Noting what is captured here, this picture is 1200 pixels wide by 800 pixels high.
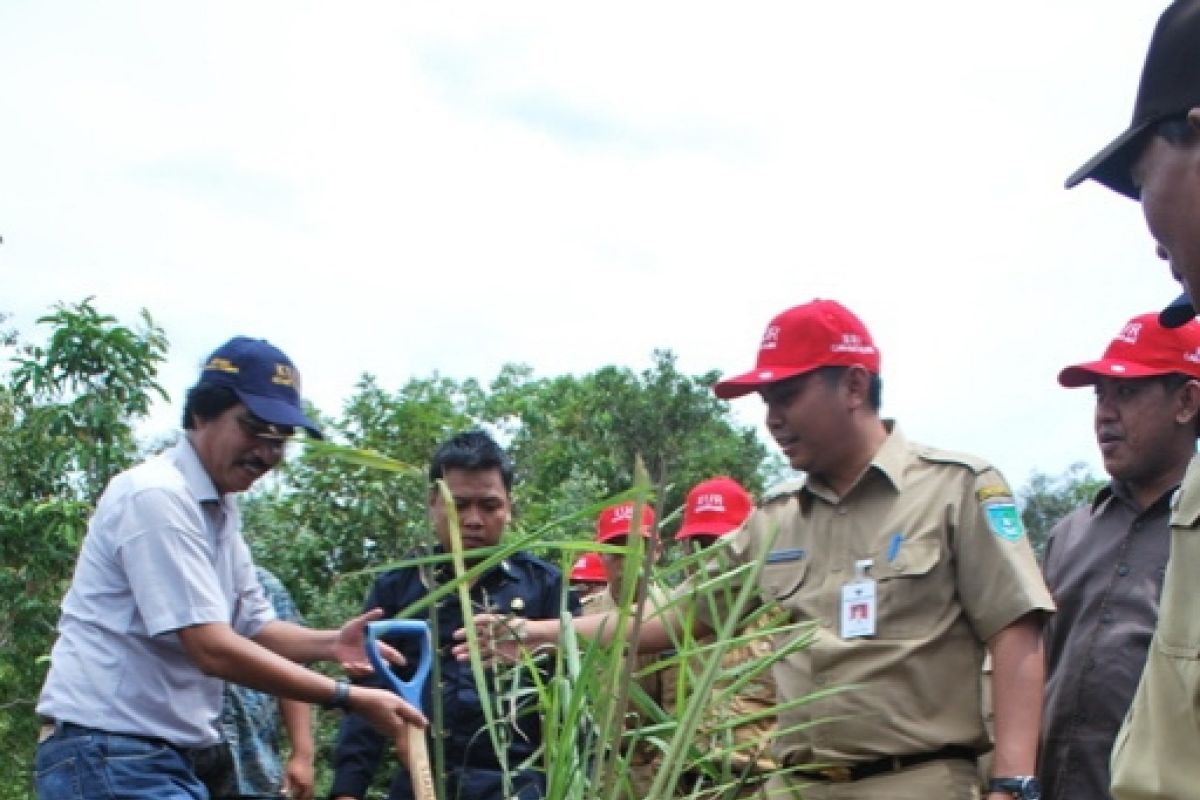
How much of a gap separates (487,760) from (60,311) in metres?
4.52

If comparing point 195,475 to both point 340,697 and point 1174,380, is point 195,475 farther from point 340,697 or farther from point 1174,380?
point 1174,380

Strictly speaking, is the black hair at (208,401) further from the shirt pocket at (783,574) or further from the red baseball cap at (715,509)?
the red baseball cap at (715,509)

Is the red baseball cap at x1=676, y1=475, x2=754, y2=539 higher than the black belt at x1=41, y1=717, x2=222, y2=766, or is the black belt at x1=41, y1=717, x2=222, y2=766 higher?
the red baseball cap at x1=676, y1=475, x2=754, y2=539

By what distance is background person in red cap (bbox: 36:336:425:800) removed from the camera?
10.8ft

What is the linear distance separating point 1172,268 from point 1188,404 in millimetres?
2198

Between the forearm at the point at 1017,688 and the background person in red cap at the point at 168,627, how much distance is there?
→ 1.17 metres

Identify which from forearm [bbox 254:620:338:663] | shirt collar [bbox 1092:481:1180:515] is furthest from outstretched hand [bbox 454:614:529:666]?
shirt collar [bbox 1092:481:1180:515]

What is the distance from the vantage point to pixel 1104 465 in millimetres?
3602

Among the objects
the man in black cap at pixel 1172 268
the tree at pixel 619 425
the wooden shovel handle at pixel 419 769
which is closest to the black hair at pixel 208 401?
the wooden shovel handle at pixel 419 769

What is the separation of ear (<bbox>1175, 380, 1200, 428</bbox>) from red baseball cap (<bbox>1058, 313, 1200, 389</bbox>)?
0.09 ft

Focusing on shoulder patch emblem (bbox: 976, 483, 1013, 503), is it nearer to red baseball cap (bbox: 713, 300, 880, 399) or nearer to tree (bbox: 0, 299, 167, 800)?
red baseball cap (bbox: 713, 300, 880, 399)

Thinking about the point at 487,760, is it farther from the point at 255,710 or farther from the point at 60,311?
the point at 60,311

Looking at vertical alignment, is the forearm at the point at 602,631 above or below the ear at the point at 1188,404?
below

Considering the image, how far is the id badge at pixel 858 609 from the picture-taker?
321 centimetres
